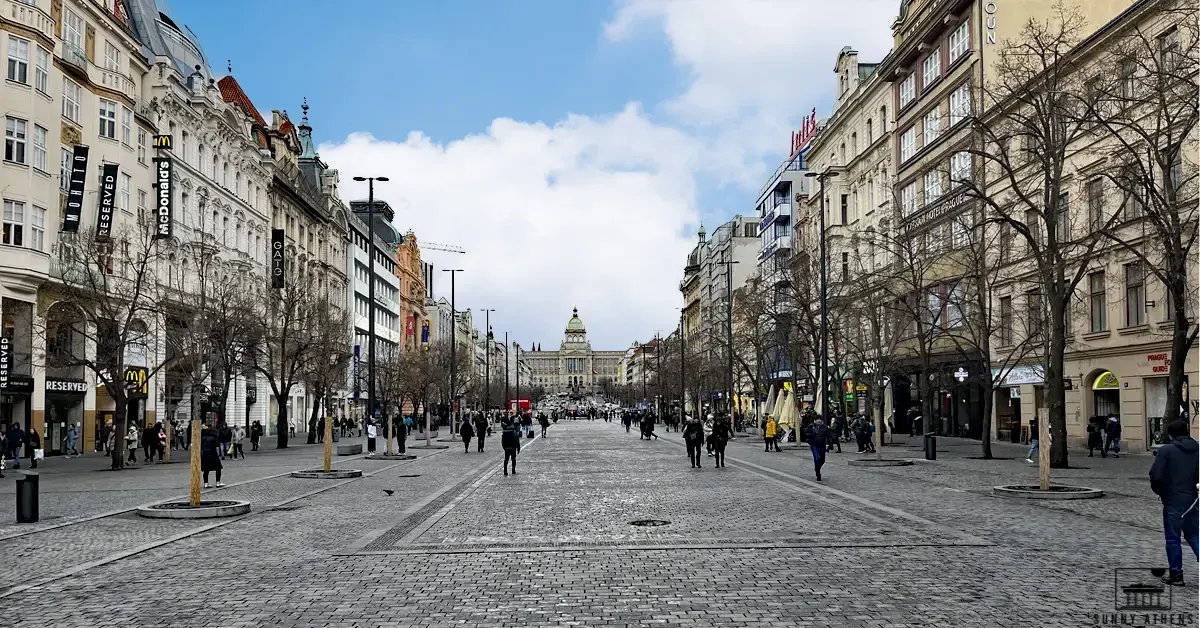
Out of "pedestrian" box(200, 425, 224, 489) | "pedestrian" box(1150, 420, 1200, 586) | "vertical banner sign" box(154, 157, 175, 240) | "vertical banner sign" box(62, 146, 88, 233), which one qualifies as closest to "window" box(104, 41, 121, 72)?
"vertical banner sign" box(154, 157, 175, 240)

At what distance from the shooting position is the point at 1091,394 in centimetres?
3950

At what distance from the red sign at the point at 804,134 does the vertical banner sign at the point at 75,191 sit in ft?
175

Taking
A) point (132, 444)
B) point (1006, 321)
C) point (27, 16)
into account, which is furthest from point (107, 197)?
point (1006, 321)

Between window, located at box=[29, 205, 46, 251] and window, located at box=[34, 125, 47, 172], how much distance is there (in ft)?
4.76

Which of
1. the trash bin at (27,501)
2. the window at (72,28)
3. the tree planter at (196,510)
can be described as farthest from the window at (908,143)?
the trash bin at (27,501)

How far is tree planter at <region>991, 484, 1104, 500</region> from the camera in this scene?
62.8 feet

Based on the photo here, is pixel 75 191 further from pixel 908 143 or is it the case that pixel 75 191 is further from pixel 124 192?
pixel 908 143

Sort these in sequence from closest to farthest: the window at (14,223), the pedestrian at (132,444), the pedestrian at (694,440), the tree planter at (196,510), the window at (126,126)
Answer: the tree planter at (196,510)
the pedestrian at (694,440)
the pedestrian at (132,444)
the window at (14,223)
the window at (126,126)

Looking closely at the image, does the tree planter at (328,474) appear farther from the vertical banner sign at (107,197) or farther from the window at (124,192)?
the window at (124,192)

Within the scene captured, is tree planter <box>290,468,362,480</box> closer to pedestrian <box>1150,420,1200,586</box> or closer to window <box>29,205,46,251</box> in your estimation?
window <box>29,205,46,251</box>

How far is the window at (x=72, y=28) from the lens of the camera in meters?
40.2

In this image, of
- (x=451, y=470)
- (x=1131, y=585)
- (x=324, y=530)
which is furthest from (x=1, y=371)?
(x=1131, y=585)

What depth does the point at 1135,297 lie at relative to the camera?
35688mm

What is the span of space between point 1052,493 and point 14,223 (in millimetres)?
32546
